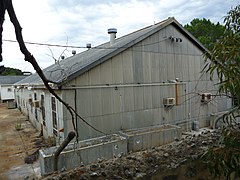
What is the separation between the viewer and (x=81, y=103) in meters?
7.67

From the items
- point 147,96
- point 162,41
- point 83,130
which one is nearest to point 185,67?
point 162,41

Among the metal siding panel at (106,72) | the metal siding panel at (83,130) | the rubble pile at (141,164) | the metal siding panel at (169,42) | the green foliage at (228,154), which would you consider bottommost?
the rubble pile at (141,164)

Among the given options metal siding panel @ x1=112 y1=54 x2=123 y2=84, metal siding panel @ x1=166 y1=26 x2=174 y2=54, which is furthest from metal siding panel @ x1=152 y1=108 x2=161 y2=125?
metal siding panel @ x1=166 y1=26 x2=174 y2=54

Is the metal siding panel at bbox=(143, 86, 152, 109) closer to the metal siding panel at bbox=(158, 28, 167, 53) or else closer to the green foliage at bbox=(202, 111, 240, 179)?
the metal siding panel at bbox=(158, 28, 167, 53)

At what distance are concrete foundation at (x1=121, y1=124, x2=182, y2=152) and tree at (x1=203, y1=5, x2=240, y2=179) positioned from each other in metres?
4.74

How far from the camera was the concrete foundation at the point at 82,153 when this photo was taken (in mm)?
5926

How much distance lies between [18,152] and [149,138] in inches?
202

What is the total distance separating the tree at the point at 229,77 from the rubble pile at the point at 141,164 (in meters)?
2.27

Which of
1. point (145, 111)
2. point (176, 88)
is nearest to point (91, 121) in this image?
point (145, 111)

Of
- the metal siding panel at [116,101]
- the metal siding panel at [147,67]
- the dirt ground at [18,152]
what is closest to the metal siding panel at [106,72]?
the metal siding panel at [116,101]

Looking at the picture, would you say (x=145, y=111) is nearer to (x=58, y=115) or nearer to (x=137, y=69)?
(x=137, y=69)

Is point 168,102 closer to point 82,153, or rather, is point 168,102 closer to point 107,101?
point 107,101

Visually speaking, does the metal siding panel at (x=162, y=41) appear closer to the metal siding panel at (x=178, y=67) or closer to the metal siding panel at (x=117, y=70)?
the metal siding panel at (x=178, y=67)

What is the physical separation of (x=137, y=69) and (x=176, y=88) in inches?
100
